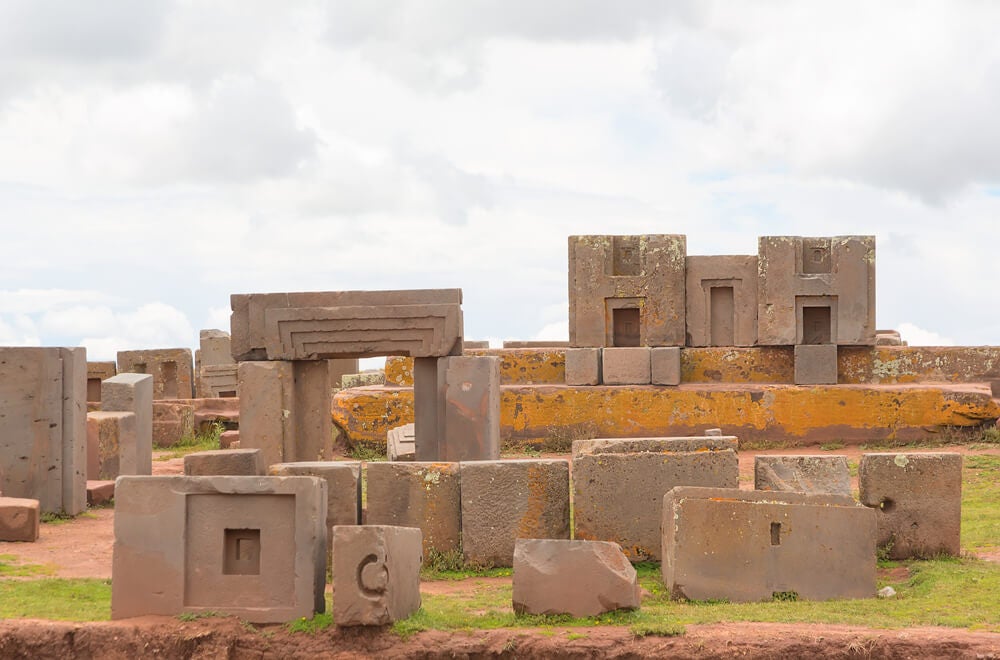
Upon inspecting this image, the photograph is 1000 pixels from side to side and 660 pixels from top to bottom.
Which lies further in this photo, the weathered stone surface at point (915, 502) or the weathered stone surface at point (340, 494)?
the weathered stone surface at point (915, 502)

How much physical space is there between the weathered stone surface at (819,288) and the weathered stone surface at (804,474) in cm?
789

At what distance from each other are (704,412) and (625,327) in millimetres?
2202

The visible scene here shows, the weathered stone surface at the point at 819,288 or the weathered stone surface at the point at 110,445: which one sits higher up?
the weathered stone surface at the point at 819,288

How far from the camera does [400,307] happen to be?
41.1ft

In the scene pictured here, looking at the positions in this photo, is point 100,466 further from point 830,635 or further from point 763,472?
point 830,635

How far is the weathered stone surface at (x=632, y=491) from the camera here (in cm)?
1016

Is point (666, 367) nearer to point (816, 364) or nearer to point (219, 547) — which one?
point (816, 364)

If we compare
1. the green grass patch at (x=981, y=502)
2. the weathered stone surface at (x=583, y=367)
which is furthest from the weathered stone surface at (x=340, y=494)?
the weathered stone surface at (x=583, y=367)

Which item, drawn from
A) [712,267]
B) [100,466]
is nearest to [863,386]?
[712,267]

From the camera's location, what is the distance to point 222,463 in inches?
428

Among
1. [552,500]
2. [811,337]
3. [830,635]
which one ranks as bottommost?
[830,635]

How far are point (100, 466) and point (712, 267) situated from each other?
32.0ft

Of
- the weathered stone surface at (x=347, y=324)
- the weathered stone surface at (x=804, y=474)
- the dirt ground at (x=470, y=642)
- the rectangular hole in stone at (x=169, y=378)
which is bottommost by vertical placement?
the dirt ground at (x=470, y=642)

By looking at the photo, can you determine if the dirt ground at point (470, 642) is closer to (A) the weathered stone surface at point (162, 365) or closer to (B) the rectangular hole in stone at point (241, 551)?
(B) the rectangular hole in stone at point (241, 551)
